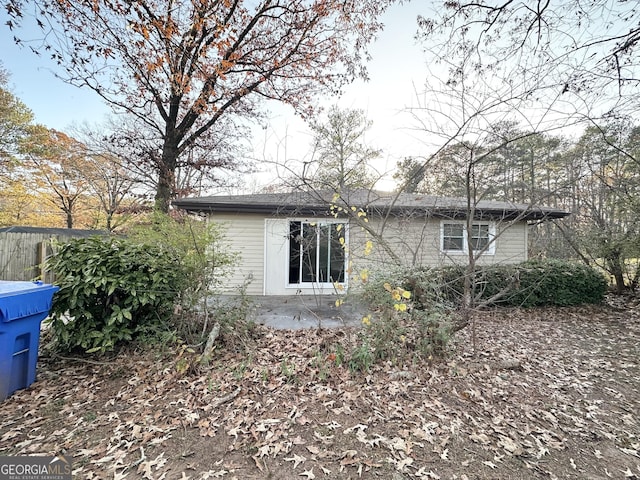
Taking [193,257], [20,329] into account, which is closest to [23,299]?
[20,329]

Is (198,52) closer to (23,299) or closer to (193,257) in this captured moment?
(193,257)

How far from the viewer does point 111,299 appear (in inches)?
139

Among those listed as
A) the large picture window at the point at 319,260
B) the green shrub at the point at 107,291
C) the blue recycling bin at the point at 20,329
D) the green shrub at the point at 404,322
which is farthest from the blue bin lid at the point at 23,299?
the large picture window at the point at 319,260

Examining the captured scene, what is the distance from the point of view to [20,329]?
2.74 m

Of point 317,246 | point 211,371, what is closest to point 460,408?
point 211,371

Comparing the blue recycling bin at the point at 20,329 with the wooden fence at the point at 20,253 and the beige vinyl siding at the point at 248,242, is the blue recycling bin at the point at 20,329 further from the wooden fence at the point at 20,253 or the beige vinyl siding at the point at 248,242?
the wooden fence at the point at 20,253

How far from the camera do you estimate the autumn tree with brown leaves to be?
19.2 ft

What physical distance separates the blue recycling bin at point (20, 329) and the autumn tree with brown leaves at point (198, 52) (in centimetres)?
497

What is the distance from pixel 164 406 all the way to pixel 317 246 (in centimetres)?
568

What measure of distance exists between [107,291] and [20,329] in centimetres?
79

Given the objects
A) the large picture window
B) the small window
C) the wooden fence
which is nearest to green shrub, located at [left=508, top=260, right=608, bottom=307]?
the small window

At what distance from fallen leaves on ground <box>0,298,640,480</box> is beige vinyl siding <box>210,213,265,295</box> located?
4.19m

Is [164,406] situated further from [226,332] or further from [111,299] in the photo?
[111,299]

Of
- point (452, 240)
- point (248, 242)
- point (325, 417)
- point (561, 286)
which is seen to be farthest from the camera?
point (452, 240)
